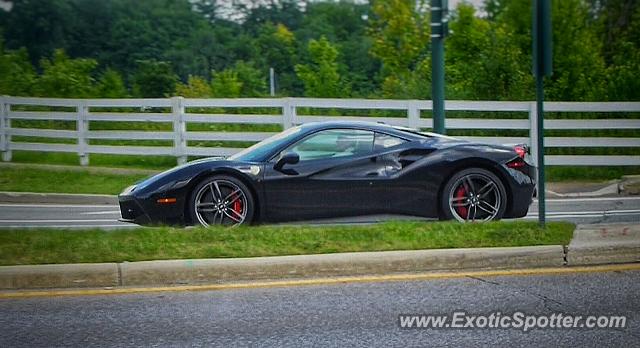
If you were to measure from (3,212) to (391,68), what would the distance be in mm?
21858

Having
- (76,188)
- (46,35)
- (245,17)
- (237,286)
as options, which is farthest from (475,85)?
(245,17)

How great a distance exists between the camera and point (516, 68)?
20.0 metres

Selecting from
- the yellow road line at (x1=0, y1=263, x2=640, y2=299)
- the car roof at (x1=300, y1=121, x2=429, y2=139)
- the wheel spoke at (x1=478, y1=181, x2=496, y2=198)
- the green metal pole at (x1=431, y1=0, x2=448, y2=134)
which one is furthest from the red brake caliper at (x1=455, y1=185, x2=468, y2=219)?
the green metal pole at (x1=431, y1=0, x2=448, y2=134)

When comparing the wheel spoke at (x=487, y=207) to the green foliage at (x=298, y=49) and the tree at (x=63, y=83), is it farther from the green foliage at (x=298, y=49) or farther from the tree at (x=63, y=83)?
the tree at (x=63, y=83)

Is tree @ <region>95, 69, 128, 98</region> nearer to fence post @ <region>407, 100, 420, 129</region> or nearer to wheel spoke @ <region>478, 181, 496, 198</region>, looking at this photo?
fence post @ <region>407, 100, 420, 129</region>

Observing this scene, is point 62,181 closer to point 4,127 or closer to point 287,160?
point 4,127

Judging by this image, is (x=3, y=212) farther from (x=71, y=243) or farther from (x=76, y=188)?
(x=71, y=243)

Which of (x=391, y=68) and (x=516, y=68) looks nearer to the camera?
(x=516, y=68)

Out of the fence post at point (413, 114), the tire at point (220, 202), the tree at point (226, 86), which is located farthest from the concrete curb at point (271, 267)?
the tree at point (226, 86)

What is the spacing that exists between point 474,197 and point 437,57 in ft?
8.60

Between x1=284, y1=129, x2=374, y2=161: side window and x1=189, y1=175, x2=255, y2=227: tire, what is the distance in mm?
715

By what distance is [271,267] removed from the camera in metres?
7.44

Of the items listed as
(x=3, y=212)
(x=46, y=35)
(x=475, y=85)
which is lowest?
(x=3, y=212)

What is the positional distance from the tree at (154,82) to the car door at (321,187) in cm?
1843
